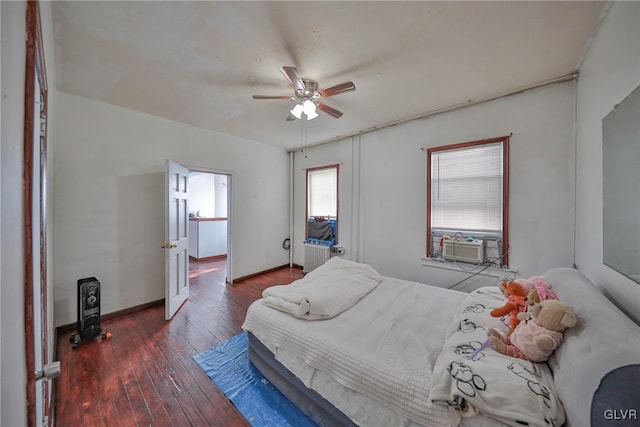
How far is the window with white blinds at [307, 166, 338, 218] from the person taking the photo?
4.36 metres

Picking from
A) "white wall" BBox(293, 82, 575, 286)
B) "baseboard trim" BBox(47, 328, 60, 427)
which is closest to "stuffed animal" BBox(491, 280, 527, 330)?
"white wall" BBox(293, 82, 575, 286)

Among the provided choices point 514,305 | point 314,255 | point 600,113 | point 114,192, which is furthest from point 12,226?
point 314,255

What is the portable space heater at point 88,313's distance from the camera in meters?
2.33

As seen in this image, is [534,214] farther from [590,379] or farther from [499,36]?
[590,379]

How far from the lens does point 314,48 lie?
1.86 metres

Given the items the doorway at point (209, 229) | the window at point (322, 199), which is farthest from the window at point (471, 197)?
the doorway at point (209, 229)

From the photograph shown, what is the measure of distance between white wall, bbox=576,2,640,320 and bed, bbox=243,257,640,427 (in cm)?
15

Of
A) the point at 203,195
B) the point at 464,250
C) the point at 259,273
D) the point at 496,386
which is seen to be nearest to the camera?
the point at 496,386

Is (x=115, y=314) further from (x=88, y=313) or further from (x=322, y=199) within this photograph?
(x=322, y=199)

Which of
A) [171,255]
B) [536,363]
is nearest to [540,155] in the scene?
[536,363]

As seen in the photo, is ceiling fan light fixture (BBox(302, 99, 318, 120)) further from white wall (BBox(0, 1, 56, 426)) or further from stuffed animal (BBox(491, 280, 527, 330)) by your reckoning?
stuffed animal (BBox(491, 280, 527, 330))

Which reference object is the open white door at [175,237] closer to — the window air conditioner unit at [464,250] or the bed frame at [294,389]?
the bed frame at [294,389]

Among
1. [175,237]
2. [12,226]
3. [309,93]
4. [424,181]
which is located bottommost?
[175,237]

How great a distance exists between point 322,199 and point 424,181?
1.93m
